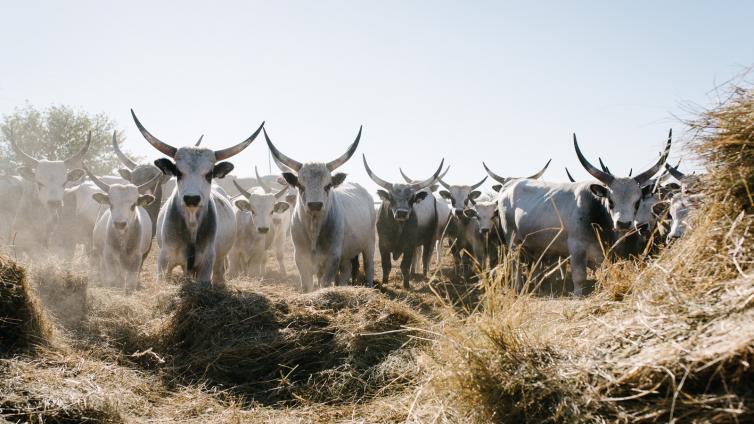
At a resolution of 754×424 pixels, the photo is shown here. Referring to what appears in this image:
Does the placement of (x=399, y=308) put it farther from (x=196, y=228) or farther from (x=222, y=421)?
(x=196, y=228)

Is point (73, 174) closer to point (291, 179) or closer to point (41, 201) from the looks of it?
point (41, 201)

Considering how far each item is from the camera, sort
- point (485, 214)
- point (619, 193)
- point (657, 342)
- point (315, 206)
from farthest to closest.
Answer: point (485, 214)
point (619, 193)
point (315, 206)
point (657, 342)

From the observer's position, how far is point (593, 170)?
30.6 ft

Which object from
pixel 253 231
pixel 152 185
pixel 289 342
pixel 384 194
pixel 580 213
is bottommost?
pixel 289 342

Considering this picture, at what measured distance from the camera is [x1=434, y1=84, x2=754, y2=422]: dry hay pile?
91.9 inches

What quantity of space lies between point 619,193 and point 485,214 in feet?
15.7

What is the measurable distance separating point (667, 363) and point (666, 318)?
384mm

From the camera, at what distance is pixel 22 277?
4812 millimetres

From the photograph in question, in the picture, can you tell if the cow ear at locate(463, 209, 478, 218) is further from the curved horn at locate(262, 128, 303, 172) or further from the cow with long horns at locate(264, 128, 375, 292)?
the curved horn at locate(262, 128, 303, 172)

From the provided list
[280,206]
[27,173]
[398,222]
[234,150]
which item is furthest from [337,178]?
[27,173]

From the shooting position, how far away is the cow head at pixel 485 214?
1327cm

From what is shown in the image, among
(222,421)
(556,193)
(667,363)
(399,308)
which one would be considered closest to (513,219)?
(556,193)

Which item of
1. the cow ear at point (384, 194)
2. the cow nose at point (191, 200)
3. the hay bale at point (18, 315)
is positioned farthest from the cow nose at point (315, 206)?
the cow ear at point (384, 194)

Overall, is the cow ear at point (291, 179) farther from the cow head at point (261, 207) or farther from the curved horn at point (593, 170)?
the curved horn at point (593, 170)
